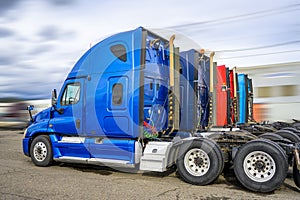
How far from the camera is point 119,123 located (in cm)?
742

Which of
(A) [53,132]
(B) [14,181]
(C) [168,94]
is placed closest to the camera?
(B) [14,181]

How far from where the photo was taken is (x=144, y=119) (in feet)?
24.5

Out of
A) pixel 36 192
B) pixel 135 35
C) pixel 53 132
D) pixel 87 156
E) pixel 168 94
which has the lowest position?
pixel 36 192

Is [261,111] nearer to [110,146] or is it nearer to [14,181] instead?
[110,146]

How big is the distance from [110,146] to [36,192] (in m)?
1.98

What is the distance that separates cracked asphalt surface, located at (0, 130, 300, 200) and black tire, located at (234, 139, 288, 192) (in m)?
0.20

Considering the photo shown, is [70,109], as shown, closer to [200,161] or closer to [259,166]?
[200,161]

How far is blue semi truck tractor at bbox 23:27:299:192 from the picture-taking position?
662cm

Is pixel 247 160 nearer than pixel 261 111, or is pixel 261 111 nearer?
pixel 247 160

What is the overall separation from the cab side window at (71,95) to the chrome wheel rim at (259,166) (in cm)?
447

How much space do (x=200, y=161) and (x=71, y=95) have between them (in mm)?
3887

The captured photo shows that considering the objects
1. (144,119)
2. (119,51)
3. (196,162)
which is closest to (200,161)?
(196,162)

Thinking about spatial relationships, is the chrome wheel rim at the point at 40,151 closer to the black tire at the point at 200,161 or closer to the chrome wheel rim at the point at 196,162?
the black tire at the point at 200,161

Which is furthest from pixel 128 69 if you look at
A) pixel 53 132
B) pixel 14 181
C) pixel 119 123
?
pixel 14 181
